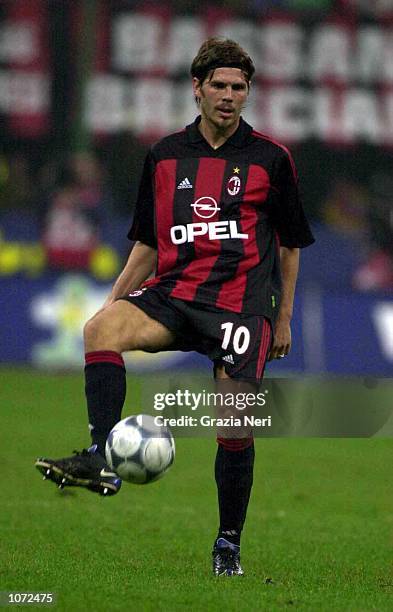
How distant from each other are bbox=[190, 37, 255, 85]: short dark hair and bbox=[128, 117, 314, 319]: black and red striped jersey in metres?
0.27

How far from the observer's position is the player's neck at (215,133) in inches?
235

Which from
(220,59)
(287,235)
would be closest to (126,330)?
(287,235)

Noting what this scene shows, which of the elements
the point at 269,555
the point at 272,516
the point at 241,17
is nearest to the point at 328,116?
the point at 241,17

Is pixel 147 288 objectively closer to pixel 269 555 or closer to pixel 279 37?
pixel 269 555

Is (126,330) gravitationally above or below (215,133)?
below

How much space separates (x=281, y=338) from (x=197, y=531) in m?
1.73

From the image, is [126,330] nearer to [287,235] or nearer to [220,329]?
[220,329]

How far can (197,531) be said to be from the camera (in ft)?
24.2

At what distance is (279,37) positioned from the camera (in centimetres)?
1733

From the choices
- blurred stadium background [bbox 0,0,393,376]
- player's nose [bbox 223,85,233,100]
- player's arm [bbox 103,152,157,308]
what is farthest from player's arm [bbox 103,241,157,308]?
blurred stadium background [bbox 0,0,393,376]

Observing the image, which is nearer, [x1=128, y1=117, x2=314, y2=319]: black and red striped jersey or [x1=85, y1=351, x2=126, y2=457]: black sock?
[x1=85, y1=351, x2=126, y2=457]: black sock

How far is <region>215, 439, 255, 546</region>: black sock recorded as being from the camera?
19.2 feet

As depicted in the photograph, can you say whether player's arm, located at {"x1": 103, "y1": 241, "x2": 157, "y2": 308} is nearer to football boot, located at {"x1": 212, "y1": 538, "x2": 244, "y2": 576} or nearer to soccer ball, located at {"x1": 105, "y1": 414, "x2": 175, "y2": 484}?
soccer ball, located at {"x1": 105, "y1": 414, "x2": 175, "y2": 484}

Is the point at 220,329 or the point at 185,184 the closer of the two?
the point at 220,329
